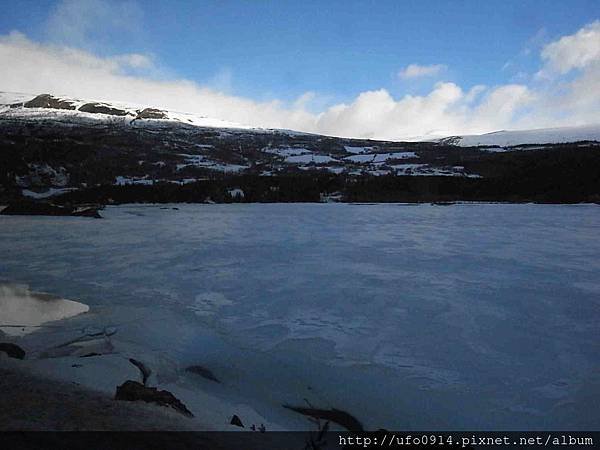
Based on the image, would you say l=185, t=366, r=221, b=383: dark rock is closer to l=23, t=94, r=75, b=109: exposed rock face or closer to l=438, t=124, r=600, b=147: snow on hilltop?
l=438, t=124, r=600, b=147: snow on hilltop

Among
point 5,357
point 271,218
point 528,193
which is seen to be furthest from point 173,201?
point 5,357

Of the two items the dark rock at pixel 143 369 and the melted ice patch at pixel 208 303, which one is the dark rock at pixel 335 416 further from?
the melted ice patch at pixel 208 303

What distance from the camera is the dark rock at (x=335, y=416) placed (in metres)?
3.28

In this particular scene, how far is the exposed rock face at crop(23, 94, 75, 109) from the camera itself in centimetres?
10885

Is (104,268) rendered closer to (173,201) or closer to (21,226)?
(21,226)

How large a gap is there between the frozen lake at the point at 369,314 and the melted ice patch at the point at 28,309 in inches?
8.8

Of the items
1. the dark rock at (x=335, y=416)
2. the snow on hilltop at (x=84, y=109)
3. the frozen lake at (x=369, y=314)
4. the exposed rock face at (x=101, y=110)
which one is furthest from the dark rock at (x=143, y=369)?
the exposed rock face at (x=101, y=110)

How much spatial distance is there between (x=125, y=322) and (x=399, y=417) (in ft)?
11.0

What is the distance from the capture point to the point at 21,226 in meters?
13.6

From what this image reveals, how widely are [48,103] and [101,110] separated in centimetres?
1560

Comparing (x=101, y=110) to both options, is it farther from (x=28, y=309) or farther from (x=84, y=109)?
(x=28, y=309)

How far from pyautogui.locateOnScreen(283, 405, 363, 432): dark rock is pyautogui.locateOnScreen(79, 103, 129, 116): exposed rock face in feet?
378

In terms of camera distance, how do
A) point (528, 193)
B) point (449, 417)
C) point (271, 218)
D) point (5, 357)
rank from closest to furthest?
point (449, 417), point (5, 357), point (271, 218), point (528, 193)

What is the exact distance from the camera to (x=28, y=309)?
18.5 ft
